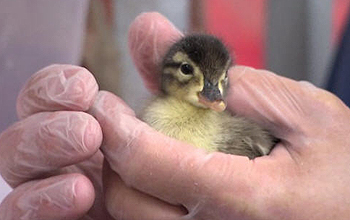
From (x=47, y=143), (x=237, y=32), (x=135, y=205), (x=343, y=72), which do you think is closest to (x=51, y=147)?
(x=47, y=143)

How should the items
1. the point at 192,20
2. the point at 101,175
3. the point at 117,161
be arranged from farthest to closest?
the point at 192,20 → the point at 101,175 → the point at 117,161

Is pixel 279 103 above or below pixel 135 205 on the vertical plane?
above

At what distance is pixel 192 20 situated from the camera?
6.00 ft

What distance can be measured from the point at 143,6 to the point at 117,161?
0.92 meters

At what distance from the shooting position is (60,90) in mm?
894

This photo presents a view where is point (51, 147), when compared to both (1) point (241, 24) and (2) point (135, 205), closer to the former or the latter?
(2) point (135, 205)

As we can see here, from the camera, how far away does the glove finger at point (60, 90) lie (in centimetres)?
89

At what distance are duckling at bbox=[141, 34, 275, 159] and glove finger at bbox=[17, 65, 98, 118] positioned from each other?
4.3 inches

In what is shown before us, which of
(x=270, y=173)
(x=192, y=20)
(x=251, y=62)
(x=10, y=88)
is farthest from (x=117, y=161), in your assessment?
(x=251, y=62)

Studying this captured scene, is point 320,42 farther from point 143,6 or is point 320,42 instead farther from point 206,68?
point 206,68

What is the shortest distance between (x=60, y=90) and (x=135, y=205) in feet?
0.68

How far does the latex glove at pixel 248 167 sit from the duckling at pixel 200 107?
37mm

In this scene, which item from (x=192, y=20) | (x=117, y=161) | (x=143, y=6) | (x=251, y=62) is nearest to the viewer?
(x=117, y=161)

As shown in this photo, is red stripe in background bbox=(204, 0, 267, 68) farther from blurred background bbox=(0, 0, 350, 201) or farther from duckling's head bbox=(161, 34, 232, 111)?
duckling's head bbox=(161, 34, 232, 111)
